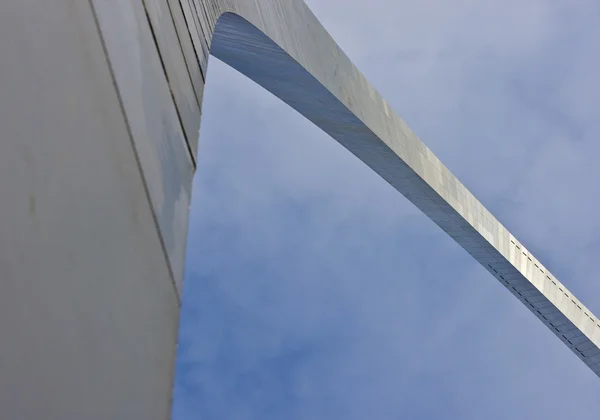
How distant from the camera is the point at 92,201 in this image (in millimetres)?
1296

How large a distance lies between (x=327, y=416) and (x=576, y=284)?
12521 mm

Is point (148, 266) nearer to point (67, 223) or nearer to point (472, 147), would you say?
point (67, 223)

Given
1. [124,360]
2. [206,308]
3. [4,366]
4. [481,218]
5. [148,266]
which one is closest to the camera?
[4,366]

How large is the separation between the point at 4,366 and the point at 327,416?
31.3 meters

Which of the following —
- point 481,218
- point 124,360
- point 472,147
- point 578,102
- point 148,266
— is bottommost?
point 124,360

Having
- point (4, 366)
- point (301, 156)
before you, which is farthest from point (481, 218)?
point (301, 156)

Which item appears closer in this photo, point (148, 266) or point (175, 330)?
point (148, 266)

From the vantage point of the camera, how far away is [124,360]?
1.34 meters

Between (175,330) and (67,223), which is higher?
(67,223)

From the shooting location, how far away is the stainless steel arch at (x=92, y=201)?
3.26 ft

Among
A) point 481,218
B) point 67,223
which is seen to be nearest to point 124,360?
point 67,223

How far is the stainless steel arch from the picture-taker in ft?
3.26

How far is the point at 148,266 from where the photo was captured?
63.5 inches

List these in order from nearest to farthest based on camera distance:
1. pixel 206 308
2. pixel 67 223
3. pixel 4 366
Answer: pixel 4 366 → pixel 67 223 → pixel 206 308
